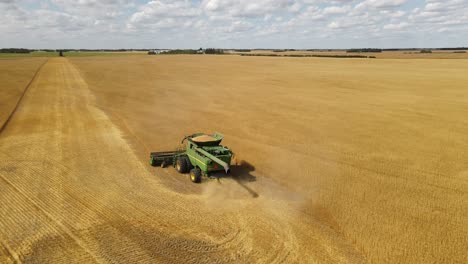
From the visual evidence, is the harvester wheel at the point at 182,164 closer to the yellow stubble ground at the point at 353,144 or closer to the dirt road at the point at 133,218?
the yellow stubble ground at the point at 353,144

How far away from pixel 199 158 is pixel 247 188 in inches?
82.8

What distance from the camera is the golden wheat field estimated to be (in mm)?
9312

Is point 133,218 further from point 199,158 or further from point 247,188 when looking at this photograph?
point 247,188

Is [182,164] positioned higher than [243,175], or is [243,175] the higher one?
[182,164]

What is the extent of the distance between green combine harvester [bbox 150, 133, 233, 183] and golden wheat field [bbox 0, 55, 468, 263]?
48 centimetres

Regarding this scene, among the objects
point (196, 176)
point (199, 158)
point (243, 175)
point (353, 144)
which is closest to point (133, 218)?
point (196, 176)

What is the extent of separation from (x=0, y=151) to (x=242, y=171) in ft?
37.5

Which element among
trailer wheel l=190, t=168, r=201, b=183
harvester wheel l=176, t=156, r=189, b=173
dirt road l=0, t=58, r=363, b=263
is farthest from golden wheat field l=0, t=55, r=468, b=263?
harvester wheel l=176, t=156, r=189, b=173

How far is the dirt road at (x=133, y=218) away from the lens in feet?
29.7

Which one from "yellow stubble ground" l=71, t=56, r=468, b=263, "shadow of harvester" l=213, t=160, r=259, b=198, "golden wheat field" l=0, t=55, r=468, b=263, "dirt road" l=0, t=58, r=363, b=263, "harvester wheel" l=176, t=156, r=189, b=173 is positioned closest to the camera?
"dirt road" l=0, t=58, r=363, b=263

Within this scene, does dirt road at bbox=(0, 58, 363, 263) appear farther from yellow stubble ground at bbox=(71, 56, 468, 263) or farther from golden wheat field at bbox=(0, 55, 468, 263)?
yellow stubble ground at bbox=(71, 56, 468, 263)

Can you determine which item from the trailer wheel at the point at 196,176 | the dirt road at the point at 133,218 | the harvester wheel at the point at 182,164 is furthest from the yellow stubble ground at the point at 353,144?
the dirt road at the point at 133,218

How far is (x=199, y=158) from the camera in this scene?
534 inches

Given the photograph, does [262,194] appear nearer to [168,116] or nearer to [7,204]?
[7,204]
